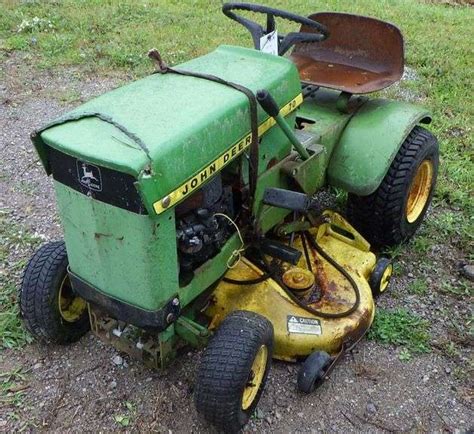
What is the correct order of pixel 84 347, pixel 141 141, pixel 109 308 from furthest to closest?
pixel 84 347 → pixel 109 308 → pixel 141 141

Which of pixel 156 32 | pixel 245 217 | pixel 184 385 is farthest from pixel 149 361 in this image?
pixel 156 32

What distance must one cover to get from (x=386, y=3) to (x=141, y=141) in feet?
22.0

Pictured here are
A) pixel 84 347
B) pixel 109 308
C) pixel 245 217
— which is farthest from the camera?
Result: pixel 84 347

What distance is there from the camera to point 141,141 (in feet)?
6.21

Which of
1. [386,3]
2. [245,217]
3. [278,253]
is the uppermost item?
[245,217]

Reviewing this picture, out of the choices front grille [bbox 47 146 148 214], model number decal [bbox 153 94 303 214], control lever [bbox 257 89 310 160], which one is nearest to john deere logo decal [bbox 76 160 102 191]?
front grille [bbox 47 146 148 214]

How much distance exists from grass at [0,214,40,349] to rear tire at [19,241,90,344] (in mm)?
189

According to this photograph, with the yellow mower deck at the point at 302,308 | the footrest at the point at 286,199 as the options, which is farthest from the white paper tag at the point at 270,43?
the yellow mower deck at the point at 302,308

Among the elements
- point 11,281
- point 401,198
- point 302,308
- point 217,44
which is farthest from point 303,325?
point 217,44

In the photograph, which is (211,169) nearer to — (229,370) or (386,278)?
(229,370)

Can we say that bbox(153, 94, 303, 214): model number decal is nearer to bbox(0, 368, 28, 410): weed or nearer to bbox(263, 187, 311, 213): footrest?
bbox(263, 187, 311, 213): footrest

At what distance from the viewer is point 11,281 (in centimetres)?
300

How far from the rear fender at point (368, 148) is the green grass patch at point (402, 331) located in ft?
1.89

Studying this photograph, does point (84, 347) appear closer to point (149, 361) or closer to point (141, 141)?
point (149, 361)
